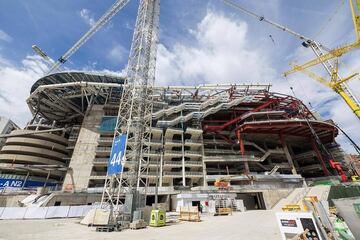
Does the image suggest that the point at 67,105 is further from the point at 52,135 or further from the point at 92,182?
the point at 92,182

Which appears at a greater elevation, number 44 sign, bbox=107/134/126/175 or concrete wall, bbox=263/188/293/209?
number 44 sign, bbox=107/134/126/175

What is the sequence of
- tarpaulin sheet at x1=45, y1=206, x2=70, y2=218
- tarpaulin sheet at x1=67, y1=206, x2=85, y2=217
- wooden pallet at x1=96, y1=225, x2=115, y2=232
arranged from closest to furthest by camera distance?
wooden pallet at x1=96, y1=225, x2=115, y2=232 → tarpaulin sheet at x1=45, y1=206, x2=70, y2=218 → tarpaulin sheet at x1=67, y1=206, x2=85, y2=217

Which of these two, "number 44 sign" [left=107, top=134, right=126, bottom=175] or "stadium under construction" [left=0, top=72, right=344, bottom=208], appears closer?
"number 44 sign" [left=107, top=134, right=126, bottom=175]

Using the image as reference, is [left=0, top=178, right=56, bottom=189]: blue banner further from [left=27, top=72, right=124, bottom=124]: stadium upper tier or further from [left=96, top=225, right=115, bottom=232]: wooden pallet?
[left=96, top=225, right=115, bottom=232]: wooden pallet

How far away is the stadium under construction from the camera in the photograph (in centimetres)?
4838

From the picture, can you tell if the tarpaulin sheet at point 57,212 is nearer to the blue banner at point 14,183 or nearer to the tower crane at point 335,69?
the blue banner at point 14,183

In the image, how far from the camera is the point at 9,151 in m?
51.8

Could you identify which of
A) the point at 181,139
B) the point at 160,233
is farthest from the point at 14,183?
the point at 160,233

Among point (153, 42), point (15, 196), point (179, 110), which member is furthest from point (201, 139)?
point (15, 196)

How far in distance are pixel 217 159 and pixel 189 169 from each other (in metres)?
8.51

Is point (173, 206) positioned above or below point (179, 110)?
below

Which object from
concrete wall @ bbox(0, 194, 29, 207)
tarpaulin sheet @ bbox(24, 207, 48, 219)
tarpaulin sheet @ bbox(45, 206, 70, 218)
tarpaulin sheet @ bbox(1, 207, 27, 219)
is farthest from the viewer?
concrete wall @ bbox(0, 194, 29, 207)

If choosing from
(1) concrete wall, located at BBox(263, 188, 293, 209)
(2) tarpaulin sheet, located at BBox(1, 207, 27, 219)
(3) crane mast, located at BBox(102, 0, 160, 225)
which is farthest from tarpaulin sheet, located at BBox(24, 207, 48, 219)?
(1) concrete wall, located at BBox(263, 188, 293, 209)

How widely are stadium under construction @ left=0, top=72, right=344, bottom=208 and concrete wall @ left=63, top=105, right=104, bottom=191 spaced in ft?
0.81
